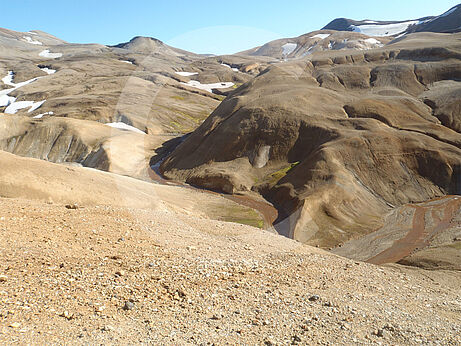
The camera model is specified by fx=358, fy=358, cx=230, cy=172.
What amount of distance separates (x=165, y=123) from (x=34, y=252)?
88.8 meters

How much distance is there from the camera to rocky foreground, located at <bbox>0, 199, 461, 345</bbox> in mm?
7781

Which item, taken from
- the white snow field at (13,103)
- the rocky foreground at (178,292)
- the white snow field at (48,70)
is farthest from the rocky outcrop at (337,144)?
the white snow field at (48,70)

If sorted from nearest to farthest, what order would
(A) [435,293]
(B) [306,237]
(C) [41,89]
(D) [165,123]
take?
(A) [435,293], (B) [306,237], (D) [165,123], (C) [41,89]

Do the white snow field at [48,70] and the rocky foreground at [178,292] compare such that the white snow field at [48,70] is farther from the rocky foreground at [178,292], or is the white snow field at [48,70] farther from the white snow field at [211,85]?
the rocky foreground at [178,292]

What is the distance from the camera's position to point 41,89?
130 m

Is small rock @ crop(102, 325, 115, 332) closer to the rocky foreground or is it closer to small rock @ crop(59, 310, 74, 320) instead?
the rocky foreground

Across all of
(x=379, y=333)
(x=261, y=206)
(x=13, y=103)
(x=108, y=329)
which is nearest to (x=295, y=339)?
(x=379, y=333)


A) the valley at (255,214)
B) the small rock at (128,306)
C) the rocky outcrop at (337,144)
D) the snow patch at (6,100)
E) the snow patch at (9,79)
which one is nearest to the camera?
the small rock at (128,306)

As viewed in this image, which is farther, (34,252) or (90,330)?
(34,252)

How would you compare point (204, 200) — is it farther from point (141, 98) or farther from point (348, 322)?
point (141, 98)

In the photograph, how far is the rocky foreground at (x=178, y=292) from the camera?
7.78 m

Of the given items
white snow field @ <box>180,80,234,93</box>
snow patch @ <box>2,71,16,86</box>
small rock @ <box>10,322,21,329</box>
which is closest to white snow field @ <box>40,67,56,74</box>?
snow patch @ <box>2,71,16,86</box>

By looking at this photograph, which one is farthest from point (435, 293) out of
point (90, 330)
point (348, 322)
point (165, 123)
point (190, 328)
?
point (165, 123)

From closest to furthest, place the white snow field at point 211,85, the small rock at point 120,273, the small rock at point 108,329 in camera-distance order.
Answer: the small rock at point 108,329, the small rock at point 120,273, the white snow field at point 211,85
